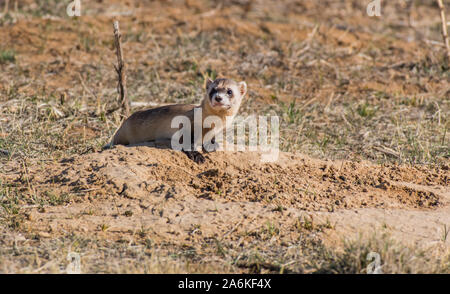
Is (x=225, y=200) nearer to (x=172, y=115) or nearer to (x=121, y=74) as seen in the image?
(x=172, y=115)

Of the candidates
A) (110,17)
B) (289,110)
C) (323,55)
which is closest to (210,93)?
(289,110)

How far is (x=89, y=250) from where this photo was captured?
13.5ft

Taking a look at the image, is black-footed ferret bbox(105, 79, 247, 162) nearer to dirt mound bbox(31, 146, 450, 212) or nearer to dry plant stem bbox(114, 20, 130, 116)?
dirt mound bbox(31, 146, 450, 212)

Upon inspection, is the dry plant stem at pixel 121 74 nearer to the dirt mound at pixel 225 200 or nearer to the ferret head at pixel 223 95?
the ferret head at pixel 223 95

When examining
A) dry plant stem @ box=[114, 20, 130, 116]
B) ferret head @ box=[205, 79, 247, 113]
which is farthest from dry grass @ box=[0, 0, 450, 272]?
ferret head @ box=[205, 79, 247, 113]

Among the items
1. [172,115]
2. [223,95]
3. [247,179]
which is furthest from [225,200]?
[172,115]

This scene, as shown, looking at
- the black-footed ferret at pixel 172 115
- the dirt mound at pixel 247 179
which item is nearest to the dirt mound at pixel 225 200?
the dirt mound at pixel 247 179

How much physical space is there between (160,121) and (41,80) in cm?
335

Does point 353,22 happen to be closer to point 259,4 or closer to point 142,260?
point 259,4

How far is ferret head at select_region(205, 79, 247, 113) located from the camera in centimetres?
559

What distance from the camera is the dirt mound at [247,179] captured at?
4.99 metres

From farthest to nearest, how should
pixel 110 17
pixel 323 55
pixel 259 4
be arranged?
pixel 259 4
pixel 110 17
pixel 323 55

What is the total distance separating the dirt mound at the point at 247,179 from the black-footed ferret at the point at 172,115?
379 millimetres
